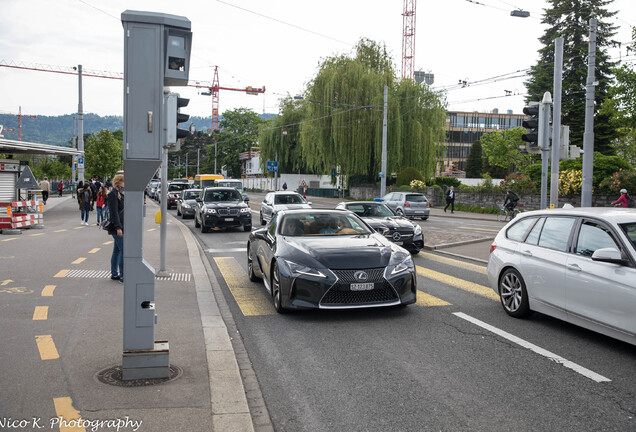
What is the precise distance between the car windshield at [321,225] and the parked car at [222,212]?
12.0 metres

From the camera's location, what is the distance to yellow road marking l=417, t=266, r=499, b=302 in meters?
9.11

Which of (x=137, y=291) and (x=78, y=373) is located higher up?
(x=137, y=291)

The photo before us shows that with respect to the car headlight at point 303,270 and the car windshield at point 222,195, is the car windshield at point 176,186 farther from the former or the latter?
the car headlight at point 303,270

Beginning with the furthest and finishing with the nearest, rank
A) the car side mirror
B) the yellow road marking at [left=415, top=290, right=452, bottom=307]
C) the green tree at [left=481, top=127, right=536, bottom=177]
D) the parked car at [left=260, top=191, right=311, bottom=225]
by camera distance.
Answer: the green tree at [left=481, top=127, right=536, bottom=177] < the parked car at [left=260, top=191, right=311, bottom=225] < the yellow road marking at [left=415, top=290, right=452, bottom=307] < the car side mirror

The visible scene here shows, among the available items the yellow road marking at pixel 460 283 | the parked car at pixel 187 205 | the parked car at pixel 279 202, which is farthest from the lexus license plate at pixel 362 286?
the parked car at pixel 187 205

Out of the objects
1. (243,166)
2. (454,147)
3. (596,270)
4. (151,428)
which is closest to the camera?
(151,428)

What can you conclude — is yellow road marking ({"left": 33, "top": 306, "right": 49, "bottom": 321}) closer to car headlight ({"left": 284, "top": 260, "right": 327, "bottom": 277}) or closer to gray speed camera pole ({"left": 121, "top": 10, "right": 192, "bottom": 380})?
gray speed camera pole ({"left": 121, "top": 10, "right": 192, "bottom": 380})

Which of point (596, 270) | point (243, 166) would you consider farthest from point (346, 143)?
point (243, 166)

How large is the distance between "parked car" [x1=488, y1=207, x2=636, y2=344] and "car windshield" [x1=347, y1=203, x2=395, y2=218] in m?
7.03

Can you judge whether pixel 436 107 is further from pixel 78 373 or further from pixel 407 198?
pixel 78 373

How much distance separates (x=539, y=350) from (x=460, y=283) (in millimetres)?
4257

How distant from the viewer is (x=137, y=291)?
4.77 meters

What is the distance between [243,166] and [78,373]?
370 ft

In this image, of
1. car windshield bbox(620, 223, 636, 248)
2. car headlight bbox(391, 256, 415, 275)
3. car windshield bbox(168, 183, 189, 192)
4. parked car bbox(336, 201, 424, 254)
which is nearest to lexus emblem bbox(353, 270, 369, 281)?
car headlight bbox(391, 256, 415, 275)
